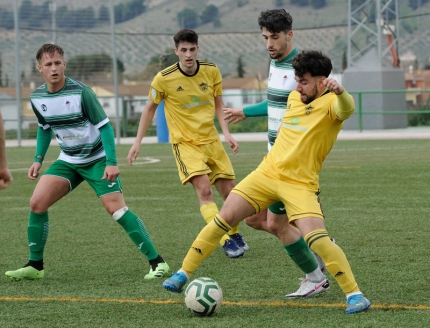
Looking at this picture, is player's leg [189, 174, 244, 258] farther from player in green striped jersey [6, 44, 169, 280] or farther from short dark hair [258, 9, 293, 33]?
short dark hair [258, 9, 293, 33]

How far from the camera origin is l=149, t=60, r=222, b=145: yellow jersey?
28.0ft

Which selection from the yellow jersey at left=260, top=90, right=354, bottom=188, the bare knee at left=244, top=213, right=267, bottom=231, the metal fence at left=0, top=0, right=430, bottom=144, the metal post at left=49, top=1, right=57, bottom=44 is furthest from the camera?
the metal post at left=49, top=1, right=57, bottom=44

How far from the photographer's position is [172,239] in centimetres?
902

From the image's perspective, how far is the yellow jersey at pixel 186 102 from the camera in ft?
28.0

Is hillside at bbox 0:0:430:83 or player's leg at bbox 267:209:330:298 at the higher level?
hillside at bbox 0:0:430:83

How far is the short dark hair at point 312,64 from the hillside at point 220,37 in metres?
25.7

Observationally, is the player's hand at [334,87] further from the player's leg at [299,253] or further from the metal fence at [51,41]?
the metal fence at [51,41]

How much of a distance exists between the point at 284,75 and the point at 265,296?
1.83 m

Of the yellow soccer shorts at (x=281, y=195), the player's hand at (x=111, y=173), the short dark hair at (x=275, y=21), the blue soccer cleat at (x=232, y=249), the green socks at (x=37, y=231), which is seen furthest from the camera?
the blue soccer cleat at (x=232, y=249)

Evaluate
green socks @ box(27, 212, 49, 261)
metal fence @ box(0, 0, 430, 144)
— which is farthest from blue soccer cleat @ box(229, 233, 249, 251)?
metal fence @ box(0, 0, 430, 144)

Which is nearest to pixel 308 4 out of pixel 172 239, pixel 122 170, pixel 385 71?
pixel 385 71

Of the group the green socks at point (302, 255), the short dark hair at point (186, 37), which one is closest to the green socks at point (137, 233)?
the green socks at point (302, 255)

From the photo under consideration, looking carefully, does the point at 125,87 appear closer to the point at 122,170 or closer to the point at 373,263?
the point at 122,170

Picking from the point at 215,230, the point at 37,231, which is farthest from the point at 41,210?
the point at 215,230
